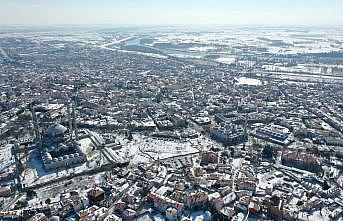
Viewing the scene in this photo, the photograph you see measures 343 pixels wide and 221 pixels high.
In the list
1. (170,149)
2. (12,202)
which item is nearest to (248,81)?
(170,149)

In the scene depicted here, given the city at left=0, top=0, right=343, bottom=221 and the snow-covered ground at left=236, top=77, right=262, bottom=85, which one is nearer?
the city at left=0, top=0, right=343, bottom=221

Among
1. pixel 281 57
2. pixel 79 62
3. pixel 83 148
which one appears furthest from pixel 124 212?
pixel 281 57

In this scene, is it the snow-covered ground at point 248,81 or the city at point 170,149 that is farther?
the snow-covered ground at point 248,81

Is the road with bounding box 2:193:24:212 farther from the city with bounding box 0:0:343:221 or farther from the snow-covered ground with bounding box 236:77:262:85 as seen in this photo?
the snow-covered ground with bounding box 236:77:262:85

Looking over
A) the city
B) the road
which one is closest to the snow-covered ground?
the city

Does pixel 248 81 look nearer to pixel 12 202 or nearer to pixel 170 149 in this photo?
pixel 170 149

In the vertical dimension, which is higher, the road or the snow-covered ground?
the road

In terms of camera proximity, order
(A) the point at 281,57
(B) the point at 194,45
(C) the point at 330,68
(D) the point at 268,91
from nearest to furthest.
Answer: (D) the point at 268,91 → (C) the point at 330,68 → (A) the point at 281,57 → (B) the point at 194,45

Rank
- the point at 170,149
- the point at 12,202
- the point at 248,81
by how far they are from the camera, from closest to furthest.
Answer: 1. the point at 12,202
2. the point at 170,149
3. the point at 248,81

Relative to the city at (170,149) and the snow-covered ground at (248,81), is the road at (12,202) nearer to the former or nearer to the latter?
the city at (170,149)

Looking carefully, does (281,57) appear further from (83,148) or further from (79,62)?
(83,148)

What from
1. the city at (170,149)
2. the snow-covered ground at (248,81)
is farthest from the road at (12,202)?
the snow-covered ground at (248,81)
